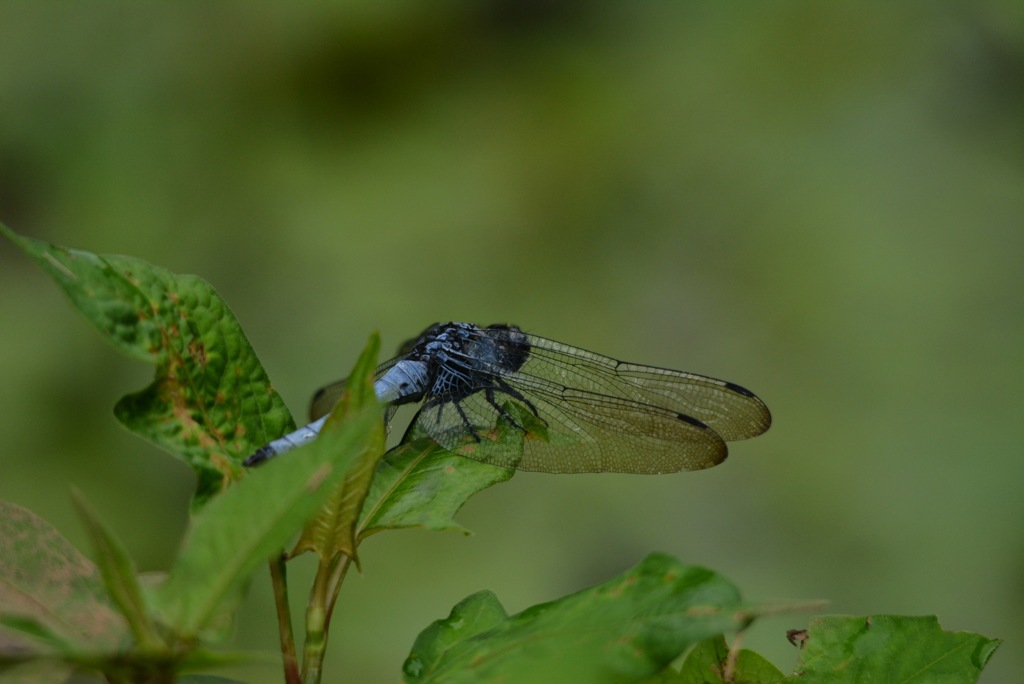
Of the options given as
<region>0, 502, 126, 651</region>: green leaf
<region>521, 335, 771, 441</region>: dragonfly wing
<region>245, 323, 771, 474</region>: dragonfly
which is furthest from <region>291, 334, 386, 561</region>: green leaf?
<region>521, 335, 771, 441</region>: dragonfly wing

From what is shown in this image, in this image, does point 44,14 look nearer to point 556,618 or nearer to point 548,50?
point 548,50

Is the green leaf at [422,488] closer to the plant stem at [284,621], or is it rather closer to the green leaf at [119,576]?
the plant stem at [284,621]

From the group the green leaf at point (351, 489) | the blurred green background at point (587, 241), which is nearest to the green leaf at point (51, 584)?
the green leaf at point (351, 489)

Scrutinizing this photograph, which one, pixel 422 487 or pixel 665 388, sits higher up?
pixel 665 388

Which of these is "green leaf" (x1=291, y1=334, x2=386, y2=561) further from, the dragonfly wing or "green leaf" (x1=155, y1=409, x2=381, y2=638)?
the dragonfly wing

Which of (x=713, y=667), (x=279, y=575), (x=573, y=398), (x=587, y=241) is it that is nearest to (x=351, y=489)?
(x=279, y=575)

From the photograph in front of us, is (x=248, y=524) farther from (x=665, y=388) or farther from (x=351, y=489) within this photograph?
(x=665, y=388)
